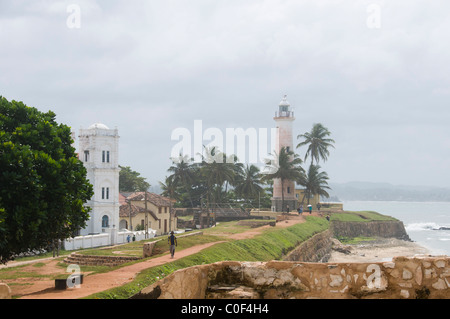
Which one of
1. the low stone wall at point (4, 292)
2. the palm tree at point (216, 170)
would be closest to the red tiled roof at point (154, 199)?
the palm tree at point (216, 170)

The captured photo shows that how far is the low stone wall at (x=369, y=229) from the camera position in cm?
6869

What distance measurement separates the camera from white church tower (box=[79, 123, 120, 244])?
4928cm

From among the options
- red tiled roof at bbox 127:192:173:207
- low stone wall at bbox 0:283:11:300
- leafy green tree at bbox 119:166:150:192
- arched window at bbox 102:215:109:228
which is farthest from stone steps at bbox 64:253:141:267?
leafy green tree at bbox 119:166:150:192

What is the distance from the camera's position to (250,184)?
7175 cm

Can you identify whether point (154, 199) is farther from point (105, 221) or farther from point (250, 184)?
point (250, 184)

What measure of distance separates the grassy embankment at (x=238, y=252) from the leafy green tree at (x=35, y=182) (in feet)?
12.5

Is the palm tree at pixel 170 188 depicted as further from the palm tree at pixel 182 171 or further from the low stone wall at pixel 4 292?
the low stone wall at pixel 4 292

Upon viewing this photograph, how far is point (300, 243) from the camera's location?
40750 mm

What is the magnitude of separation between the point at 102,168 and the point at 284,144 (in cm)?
2716

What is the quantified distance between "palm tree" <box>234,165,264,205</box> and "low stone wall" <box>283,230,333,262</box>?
17457mm

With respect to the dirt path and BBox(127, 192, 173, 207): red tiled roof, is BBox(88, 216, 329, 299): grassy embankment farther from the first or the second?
BBox(127, 192, 173, 207): red tiled roof

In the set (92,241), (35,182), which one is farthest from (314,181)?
(35,182)

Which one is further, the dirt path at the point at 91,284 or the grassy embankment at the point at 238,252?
the grassy embankment at the point at 238,252
